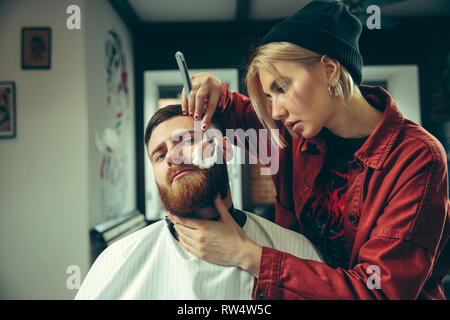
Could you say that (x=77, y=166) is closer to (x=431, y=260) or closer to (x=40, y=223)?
(x=40, y=223)

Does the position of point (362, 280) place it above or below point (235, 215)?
below

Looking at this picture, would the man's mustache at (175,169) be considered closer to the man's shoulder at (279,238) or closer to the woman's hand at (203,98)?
the woman's hand at (203,98)

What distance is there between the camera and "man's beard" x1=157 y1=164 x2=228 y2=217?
917mm

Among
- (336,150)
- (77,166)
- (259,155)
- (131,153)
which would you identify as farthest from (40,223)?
(336,150)

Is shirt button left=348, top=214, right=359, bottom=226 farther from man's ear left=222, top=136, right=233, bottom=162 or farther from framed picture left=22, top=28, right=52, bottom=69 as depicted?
framed picture left=22, top=28, right=52, bottom=69

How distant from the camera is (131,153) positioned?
1.14 metres

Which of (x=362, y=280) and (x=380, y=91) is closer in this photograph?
(x=362, y=280)

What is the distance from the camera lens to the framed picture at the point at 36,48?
1.26 m

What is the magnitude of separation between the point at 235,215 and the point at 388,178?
507mm

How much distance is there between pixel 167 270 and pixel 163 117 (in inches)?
20.3

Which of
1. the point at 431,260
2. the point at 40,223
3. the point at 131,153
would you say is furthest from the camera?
the point at 40,223

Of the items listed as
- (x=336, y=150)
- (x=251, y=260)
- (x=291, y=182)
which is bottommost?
(x=251, y=260)

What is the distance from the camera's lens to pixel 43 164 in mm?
1474

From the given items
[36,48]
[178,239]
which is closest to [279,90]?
[178,239]
